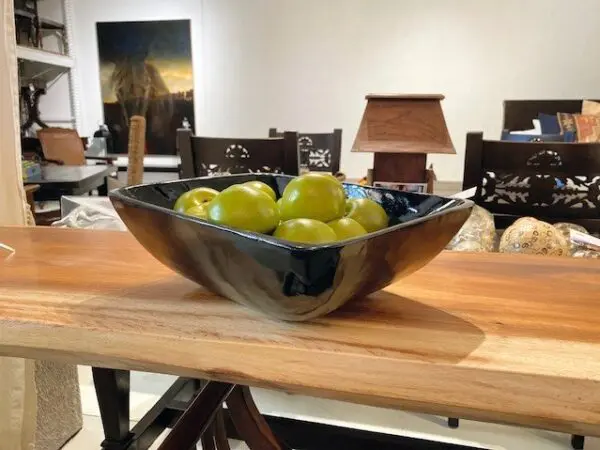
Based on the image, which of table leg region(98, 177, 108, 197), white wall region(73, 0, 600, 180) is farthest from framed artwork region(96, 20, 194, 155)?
table leg region(98, 177, 108, 197)

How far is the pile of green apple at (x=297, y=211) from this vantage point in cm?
40

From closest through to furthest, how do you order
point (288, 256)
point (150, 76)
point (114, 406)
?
point (288, 256) → point (114, 406) → point (150, 76)

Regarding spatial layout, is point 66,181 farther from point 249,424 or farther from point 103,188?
point 249,424

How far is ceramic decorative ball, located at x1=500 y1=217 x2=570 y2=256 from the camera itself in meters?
1.12

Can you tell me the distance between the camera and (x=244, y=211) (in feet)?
1.34

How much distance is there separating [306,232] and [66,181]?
11.3ft

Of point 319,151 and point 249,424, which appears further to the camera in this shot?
point 319,151

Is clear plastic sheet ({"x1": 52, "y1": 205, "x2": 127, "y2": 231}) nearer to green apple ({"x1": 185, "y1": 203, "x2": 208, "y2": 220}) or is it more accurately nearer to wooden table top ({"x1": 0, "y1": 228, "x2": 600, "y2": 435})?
wooden table top ({"x1": 0, "y1": 228, "x2": 600, "y2": 435})

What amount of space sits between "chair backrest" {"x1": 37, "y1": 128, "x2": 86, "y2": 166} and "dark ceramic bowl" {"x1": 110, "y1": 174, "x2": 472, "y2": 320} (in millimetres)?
4839

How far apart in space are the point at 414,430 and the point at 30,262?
4.59 feet

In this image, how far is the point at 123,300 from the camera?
1.54 feet

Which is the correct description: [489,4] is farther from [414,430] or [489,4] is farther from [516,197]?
[414,430]

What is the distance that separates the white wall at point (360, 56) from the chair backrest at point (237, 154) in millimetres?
3299

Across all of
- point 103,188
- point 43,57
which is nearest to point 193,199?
point 103,188
